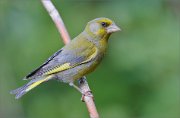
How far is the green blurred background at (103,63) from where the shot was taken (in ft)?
36.5

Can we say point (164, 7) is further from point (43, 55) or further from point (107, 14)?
point (43, 55)

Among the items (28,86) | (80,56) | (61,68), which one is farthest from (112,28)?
(28,86)

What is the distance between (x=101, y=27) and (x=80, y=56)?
37 cm

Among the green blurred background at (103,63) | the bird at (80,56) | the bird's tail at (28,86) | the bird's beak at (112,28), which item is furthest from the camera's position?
the green blurred background at (103,63)

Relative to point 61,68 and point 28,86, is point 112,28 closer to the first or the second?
point 61,68

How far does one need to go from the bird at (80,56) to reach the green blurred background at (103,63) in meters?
0.88

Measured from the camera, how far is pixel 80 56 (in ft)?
33.8

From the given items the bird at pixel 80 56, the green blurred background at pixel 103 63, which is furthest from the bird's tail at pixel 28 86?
the green blurred background at pixel 103 63

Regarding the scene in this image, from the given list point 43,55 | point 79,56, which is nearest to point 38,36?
point 43,55

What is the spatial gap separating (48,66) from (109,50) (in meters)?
1.30

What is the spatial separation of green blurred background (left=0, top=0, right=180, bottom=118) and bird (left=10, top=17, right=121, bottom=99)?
88 cm

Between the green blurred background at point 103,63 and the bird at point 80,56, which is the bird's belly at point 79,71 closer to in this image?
the bird at point 80,56

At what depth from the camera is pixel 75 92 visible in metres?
11.2

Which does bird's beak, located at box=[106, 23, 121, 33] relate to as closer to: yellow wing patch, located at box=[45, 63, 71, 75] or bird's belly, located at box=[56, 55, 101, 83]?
bird's belly, located at box=[56, 55, 101, 83]
